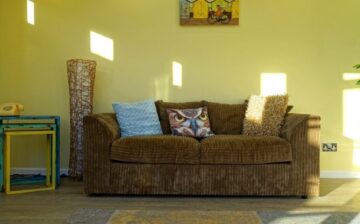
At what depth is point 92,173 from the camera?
307 cm

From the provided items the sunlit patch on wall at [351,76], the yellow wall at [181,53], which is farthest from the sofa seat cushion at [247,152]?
the sunlit patch on wall at [351,76]

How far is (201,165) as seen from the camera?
3.05 meters

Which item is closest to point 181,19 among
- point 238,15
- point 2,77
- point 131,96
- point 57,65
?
point 238,15

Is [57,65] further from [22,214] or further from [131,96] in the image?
[22,214]

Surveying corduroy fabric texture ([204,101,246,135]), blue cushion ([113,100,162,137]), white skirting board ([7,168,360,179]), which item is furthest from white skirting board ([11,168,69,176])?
corduroy fabric texture ([204,101,246,135])

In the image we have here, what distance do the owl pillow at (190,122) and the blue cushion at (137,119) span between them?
16cm

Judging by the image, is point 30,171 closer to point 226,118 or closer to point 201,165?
point 201,165

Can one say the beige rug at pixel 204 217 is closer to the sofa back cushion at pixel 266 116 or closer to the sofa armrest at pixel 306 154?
the sofa armrest at pixel 306 154

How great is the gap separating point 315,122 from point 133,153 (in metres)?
1.52

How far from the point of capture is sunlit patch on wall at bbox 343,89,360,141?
399 cm

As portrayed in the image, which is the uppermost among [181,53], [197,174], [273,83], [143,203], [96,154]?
[181,53]

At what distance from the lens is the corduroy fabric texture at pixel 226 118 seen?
371 centimetres

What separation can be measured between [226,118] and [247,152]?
0.75 meters

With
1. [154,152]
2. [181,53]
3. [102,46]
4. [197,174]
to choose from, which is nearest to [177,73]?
[181,53]
